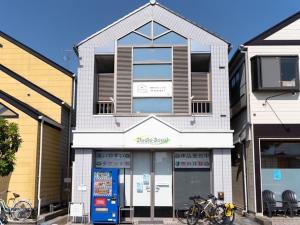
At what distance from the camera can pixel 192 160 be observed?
1563 centimetres

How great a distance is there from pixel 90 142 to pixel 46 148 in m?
2.81

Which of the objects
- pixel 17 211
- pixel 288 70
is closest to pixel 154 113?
pixel 288 70

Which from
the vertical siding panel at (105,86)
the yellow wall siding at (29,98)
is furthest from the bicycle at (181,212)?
the yellow wall siding at (29,98)

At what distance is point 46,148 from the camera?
17047mm

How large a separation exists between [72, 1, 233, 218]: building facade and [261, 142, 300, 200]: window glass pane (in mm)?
1583

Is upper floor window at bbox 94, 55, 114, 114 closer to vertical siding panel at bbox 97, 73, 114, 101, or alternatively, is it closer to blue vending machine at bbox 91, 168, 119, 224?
vertical siding panel at bbox 97, 73, 114, 101

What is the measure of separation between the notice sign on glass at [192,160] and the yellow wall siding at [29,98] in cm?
640

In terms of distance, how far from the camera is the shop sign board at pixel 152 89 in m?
15.7

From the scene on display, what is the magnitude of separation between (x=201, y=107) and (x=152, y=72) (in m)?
2.35

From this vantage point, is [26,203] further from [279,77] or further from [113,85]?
[279,77]

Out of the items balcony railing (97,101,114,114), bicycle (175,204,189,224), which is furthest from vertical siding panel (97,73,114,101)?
bicycle (175,204,189,224)

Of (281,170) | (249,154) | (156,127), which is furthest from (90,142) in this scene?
(281,170)

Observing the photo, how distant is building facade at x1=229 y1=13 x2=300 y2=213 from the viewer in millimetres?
15336

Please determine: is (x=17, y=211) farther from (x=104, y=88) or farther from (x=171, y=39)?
(x=171, y=39)
